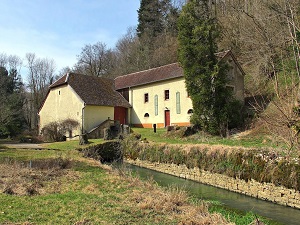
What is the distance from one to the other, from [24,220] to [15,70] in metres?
46.7

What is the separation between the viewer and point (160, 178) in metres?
15.7

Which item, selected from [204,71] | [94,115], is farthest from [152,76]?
[204,71]

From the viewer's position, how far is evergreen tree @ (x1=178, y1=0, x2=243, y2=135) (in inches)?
864

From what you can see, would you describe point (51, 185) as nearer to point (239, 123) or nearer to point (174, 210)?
point (174, 210)

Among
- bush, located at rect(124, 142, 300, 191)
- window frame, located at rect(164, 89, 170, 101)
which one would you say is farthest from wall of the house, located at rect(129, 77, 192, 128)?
bush, located at rect(124, 142, 300, 191)

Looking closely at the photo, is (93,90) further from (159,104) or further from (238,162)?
(238,162)

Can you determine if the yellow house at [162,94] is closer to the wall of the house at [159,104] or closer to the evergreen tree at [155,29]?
the wall of the house at [159,104]

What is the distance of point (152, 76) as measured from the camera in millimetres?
32719

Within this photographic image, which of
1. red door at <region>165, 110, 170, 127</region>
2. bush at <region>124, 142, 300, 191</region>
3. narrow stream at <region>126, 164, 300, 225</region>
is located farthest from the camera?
red door at <region>165, 110, 170, 127</region>

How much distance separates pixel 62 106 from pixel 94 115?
4416 mm

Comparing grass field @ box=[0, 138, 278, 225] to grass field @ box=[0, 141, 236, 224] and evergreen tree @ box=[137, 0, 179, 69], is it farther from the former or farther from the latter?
evergreen tree @ box=[137, 0, 179, 69]

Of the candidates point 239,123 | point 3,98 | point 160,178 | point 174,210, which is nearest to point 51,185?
point 174,210

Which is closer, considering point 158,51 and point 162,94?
point 162,94

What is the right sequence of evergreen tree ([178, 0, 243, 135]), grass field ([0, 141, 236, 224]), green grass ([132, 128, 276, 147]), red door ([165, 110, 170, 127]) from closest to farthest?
grass field ([0, 141, 236, 224]) → green grass ([132, 128, 276, 147]) → evergreen tree ([178, 0, 243, 135]) → red door ([165, 110, 170, 127])
